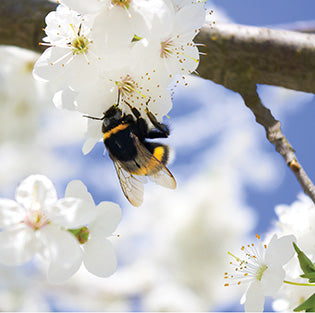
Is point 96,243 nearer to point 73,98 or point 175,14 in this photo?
point 73,98

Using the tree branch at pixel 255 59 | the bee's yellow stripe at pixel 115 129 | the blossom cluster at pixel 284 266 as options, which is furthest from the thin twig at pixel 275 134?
the bee's yellow stripe at pixel 115 129

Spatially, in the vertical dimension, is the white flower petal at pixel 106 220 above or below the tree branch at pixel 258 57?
below

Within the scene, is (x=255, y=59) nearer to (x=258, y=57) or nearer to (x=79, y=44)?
(x=258, y=57)

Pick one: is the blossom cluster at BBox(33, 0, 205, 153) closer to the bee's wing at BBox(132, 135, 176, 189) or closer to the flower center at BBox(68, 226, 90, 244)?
the bee's wing at BBox(132, 135, 176, 189)

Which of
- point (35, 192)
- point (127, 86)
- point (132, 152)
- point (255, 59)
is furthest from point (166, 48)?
point (255, 59)

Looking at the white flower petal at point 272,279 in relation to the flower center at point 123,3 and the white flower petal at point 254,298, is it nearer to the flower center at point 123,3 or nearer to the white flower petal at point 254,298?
the white flower petal at point 254,298

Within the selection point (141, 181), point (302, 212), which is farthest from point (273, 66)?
point (141, 181)
